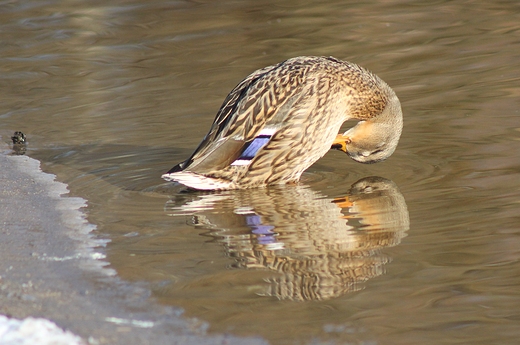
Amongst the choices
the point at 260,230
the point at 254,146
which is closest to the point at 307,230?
the point at 260,230

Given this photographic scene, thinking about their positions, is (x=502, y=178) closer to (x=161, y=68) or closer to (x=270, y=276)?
(x=270, y=276)

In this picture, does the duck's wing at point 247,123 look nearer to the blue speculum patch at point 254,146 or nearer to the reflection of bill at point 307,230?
the blue speculum patch at point 254,146

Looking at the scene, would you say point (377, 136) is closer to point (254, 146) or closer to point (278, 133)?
point (278, 133)

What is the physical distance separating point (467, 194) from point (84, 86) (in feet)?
20.6

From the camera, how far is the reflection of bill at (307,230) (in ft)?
16.5

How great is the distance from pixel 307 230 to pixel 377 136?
2.10m

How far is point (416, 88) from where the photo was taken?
1010 cm

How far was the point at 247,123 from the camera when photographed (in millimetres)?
7457

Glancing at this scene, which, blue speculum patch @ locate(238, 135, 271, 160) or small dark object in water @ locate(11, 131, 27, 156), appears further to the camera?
small dark object in water @ locate(11, 131, 27, 156)

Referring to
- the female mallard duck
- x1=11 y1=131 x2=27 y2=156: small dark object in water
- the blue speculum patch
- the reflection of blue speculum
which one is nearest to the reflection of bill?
the reflection of blue speculum

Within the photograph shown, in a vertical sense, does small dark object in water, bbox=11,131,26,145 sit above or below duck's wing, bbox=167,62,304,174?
below

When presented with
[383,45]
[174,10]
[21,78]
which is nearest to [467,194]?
[383,45]

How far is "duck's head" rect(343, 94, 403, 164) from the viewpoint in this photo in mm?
7836

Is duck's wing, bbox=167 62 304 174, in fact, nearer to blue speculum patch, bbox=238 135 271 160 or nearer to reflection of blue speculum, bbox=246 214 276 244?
blue speculum patch, bbox=238 135 271 160
